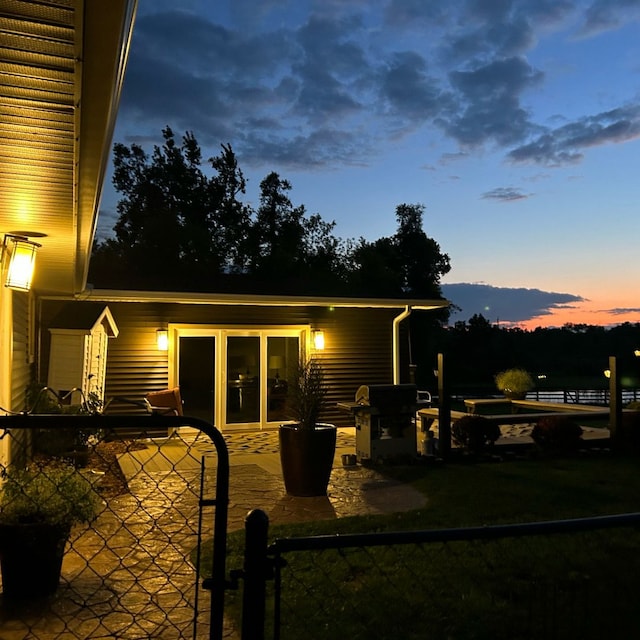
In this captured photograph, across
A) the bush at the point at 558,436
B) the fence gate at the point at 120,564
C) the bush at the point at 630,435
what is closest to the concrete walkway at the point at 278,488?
the fence gate at the point at 120,564

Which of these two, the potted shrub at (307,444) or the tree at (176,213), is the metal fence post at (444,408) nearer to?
the potted shrub at (307,444)

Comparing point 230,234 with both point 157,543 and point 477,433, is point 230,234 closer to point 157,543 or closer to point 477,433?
point 477,433

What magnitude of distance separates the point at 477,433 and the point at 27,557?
6933mm

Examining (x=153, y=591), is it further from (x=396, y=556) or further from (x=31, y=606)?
(x=396, y=556)

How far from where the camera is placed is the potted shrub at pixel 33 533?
12.0 ft

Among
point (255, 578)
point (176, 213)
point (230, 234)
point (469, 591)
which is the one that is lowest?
point (469, 591)

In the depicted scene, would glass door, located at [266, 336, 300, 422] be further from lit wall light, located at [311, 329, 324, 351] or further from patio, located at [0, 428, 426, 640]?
patio, located at [0, 428, 426, 640]

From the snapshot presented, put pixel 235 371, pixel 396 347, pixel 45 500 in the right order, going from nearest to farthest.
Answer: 1. pixel 45 500
2. pixel 235 371
3. pixel 396 347

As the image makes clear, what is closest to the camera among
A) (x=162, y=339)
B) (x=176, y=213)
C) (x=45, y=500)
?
(x=45, y=500)

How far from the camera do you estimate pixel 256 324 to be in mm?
12336

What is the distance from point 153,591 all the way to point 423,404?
7.82 metres

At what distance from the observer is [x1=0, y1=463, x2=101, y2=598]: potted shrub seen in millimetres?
3643

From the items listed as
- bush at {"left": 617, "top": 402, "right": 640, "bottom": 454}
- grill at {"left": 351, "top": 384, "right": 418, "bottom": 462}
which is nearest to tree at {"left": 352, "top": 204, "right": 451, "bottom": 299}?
bush at {"left": 617, "top": 402, "right": 640, "bottom": 454}

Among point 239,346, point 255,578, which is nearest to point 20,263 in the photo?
point 255,578
